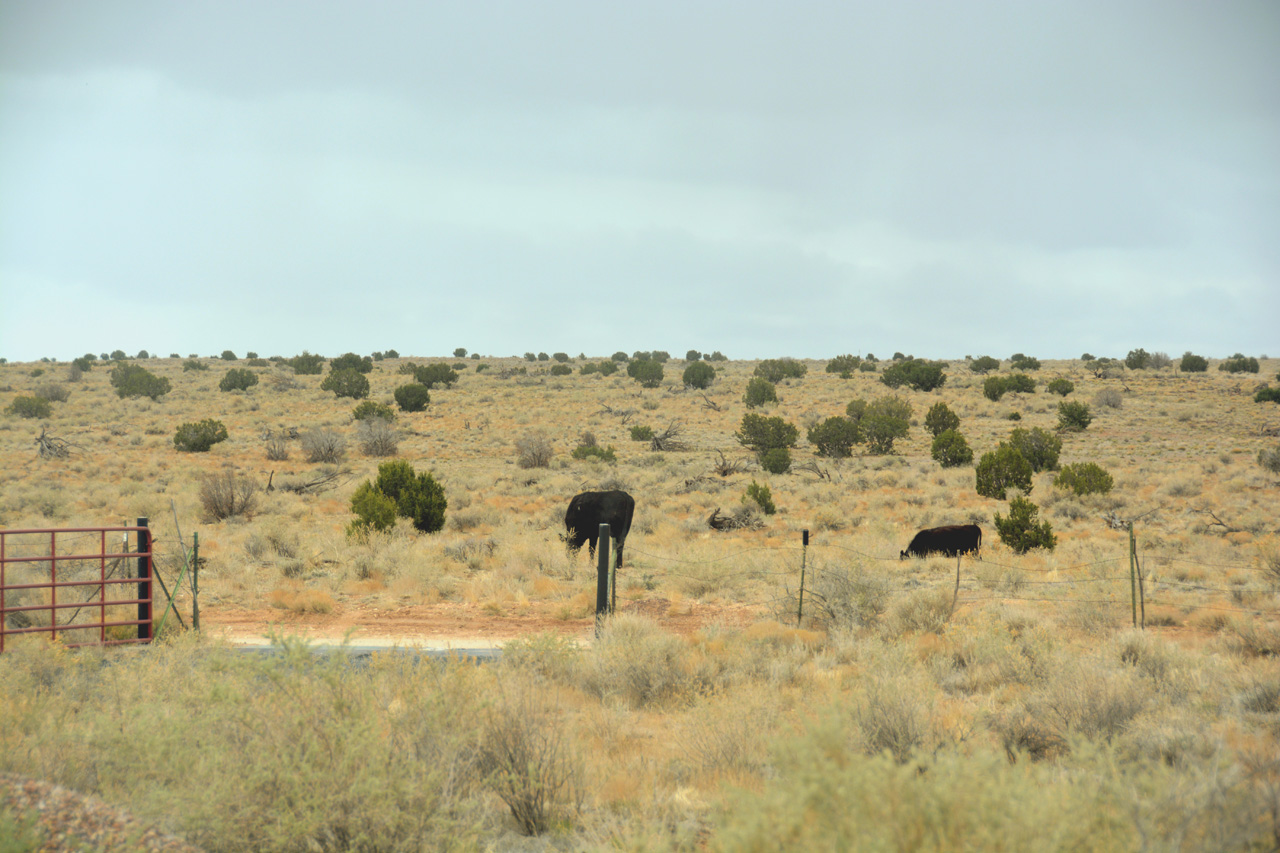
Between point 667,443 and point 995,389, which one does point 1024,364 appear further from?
point 667,443

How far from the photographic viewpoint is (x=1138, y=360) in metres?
55.4

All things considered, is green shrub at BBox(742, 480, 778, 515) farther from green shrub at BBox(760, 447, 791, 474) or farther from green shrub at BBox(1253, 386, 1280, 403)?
green shrub at BBox(1253, 386, 1280, 403)

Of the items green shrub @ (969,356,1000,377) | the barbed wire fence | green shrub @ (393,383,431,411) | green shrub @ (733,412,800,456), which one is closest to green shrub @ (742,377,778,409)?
green shrub @ (733,412,800,456)

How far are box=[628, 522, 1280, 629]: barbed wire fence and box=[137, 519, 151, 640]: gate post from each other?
8.37 m

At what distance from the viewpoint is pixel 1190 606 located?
36.4 ft

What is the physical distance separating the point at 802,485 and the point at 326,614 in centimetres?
1617

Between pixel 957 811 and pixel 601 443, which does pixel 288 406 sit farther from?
pixel 957 811

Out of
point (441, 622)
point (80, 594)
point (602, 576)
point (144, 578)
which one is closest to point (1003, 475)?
point (602, 576)

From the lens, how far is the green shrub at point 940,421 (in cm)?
3434

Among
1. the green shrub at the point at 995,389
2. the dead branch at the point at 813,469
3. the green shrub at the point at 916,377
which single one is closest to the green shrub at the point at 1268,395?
the green shrub at the point at 995,389

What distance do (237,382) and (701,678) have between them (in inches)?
2020

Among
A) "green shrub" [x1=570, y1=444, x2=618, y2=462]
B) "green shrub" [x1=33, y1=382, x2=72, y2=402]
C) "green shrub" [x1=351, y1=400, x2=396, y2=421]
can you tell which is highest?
"green shrub" [x1=33, y1=382, x2=72, y2=402]

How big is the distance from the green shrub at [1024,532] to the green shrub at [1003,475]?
6.63 meters

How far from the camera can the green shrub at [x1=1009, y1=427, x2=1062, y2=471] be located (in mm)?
26031
